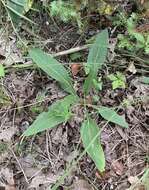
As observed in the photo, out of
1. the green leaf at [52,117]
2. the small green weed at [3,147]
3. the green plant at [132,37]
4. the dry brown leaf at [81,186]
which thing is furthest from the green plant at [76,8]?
the dry brown leaf at [81,186]

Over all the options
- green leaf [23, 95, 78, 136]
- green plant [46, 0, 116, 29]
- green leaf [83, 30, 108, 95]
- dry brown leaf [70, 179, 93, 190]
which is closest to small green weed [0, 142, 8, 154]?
green leaf [23, 95, 78, 136]

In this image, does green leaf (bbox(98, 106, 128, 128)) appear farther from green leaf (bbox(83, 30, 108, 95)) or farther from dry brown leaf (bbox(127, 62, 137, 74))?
dry brown leaf (bbox(127, 62, 137, 74))

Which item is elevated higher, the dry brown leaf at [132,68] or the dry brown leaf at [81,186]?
the dry brown leaf at [132,68]

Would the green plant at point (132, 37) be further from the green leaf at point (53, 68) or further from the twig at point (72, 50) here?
the green leaf at point (53, 68)

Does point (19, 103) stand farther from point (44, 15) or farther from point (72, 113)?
point (44, 15)

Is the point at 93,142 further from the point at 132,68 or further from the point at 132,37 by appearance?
the point at 132,37

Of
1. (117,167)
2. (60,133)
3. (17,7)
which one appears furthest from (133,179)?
(17,7)
